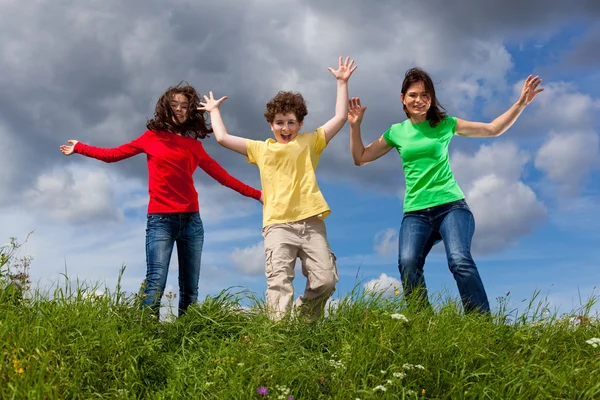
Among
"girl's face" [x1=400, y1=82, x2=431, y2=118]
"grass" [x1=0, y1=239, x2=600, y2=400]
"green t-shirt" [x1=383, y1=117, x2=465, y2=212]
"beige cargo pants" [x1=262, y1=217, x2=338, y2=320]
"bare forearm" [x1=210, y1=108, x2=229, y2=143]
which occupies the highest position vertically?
"girl's face" [x1=400, y1=82, x2=431, y2=118]

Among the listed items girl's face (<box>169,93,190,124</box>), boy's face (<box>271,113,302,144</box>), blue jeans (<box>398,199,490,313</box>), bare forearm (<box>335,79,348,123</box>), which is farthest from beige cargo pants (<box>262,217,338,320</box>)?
girl's face (<box>169,93,190,124</box>)

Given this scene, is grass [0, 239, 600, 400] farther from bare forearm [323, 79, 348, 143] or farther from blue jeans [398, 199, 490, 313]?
bare forearm [323, 79, 348, 143]

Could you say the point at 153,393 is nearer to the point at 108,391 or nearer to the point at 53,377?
the point at 108,391

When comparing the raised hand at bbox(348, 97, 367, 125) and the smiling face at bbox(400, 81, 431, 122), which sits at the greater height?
the smiling face at bbox(400, 81, 431, 122)

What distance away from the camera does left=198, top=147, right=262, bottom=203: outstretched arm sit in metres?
7.68

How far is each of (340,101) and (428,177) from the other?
48.6 inches

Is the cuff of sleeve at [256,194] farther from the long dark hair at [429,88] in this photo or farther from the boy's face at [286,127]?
the long dark hair at [429,88]

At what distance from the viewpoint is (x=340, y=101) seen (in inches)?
273

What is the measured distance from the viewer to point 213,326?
622cm

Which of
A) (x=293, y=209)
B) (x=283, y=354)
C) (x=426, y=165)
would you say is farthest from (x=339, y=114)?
(x=283, y=354)

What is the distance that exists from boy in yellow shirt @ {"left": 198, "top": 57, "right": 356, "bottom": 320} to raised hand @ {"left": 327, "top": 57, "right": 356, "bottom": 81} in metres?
0.45

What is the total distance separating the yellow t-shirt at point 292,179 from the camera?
21.3ft

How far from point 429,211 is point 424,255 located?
0.46 m

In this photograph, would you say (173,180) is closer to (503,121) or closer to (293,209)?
(293,209)
